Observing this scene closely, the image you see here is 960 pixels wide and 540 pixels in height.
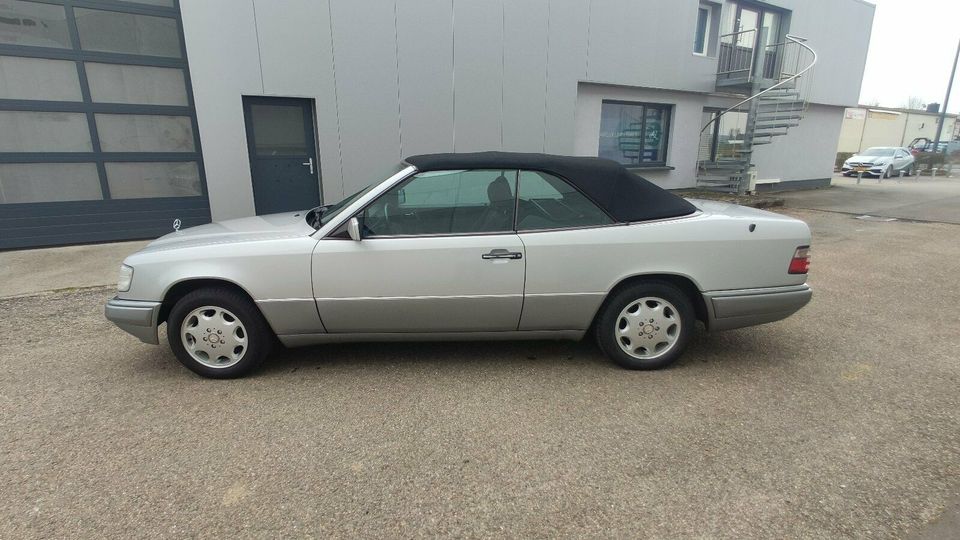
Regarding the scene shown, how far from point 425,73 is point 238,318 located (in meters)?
6.64

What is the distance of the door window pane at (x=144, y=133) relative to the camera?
7129 mm

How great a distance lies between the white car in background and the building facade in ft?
54.5

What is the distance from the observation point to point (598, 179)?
11.2ft

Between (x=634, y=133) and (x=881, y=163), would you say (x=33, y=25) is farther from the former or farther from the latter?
(x=881, y=163)

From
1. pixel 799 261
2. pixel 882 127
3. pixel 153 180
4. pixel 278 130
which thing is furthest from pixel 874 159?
pixel 153 180

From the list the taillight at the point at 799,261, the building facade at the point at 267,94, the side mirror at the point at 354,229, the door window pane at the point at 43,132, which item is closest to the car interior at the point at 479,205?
the side mirror at the point at 354,229

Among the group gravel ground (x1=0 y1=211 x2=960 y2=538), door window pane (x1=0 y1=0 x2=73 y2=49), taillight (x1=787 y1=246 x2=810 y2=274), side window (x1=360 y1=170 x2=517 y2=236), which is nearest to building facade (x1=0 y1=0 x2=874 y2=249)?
door window pane (x1=0 y1=0 x2=73 y2=49)

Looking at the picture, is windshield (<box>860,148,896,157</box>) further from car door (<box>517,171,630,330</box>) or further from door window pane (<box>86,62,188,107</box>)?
door window pane (<box>86,62,188,107</box>)

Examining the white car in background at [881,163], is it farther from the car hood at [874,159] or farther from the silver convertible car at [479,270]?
the silver convertible car at [479,270]

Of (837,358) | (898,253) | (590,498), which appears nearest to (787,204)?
(898,253)

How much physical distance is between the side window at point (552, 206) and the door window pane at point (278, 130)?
610 cm

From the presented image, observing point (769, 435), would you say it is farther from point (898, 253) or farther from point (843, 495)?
point (898, 253)

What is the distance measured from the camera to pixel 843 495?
2262mm

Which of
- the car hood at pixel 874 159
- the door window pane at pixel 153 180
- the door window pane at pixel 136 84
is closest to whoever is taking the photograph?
the door window pane at pixel 136 84
